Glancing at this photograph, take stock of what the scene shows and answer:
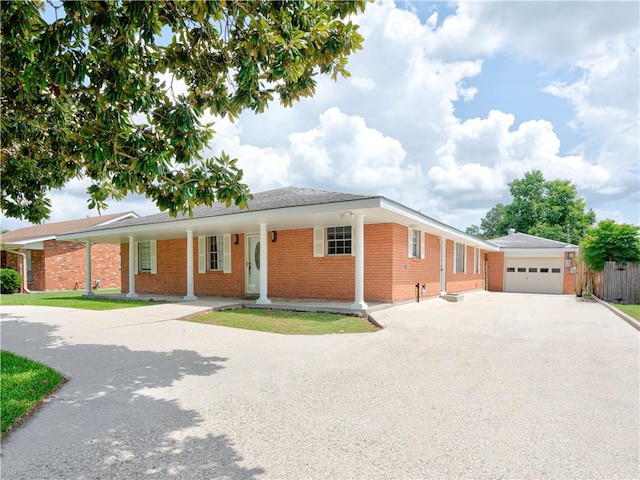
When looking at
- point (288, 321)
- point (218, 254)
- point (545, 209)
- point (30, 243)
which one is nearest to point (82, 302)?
point (218, 254)

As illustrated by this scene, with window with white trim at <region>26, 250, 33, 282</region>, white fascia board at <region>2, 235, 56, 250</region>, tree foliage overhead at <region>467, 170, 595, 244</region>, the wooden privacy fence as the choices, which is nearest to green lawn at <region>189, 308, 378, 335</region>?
the wooden privacy fence

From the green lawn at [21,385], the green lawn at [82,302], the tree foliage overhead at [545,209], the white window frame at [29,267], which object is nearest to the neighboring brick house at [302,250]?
the green lawn at [82,302]

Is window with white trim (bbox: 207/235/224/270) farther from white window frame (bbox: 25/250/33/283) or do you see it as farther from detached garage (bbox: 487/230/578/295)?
detached garage (bbox: 487/230/578/295)

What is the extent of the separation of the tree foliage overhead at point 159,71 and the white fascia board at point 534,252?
19994 millimetres

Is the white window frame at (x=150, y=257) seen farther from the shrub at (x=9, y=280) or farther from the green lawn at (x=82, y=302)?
the shrub at (x=9, y=280)

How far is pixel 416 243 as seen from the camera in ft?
43.5

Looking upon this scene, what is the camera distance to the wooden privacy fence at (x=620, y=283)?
45.0 ft

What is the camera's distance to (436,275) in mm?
15055

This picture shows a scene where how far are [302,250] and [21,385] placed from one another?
9209 mm

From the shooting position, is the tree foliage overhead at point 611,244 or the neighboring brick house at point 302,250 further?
the tree foliage overhead at point 611,244

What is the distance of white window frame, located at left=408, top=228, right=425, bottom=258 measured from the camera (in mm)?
12741

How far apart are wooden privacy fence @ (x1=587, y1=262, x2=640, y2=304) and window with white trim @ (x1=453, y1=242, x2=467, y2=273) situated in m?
5.54

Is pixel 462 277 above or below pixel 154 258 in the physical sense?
below

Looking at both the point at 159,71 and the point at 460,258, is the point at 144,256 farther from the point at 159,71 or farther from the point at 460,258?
the point at 460,258
